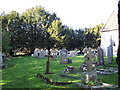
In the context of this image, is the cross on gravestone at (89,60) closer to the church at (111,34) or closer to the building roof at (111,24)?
the church at (111,34)

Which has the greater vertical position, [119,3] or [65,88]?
[119,3]

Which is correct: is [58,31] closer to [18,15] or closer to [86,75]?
[18,15]

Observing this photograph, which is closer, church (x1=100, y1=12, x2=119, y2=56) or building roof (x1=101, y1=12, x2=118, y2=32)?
church (x1=100, y1=12, x2=119, y2=56)

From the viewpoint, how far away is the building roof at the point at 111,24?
85.3ft

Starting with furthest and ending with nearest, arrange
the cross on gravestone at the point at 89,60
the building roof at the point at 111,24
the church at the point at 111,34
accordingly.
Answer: the building roof at the point at 111,24 < the church at the point at 111,34 < the cross on gravestone at the point at 89,60

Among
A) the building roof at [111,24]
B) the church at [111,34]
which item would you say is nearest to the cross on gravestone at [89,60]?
the church at [111,34]

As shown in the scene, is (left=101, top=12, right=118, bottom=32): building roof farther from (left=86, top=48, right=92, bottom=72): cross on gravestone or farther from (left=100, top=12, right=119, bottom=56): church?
(left=86, top=48, right=92, bottom=72): cross on gravestone

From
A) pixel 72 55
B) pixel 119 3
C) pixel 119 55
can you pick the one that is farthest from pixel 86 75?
pixel 72 55

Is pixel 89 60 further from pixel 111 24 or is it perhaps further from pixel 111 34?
pixel 111 24

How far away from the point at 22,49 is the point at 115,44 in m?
20.8

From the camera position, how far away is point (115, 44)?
84.0ft

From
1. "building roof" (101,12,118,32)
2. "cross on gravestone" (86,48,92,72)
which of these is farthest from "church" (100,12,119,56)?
"cross on gravestone" (86,48,92,72)

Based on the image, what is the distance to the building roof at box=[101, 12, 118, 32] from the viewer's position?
2600cm

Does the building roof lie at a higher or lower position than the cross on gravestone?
higher
